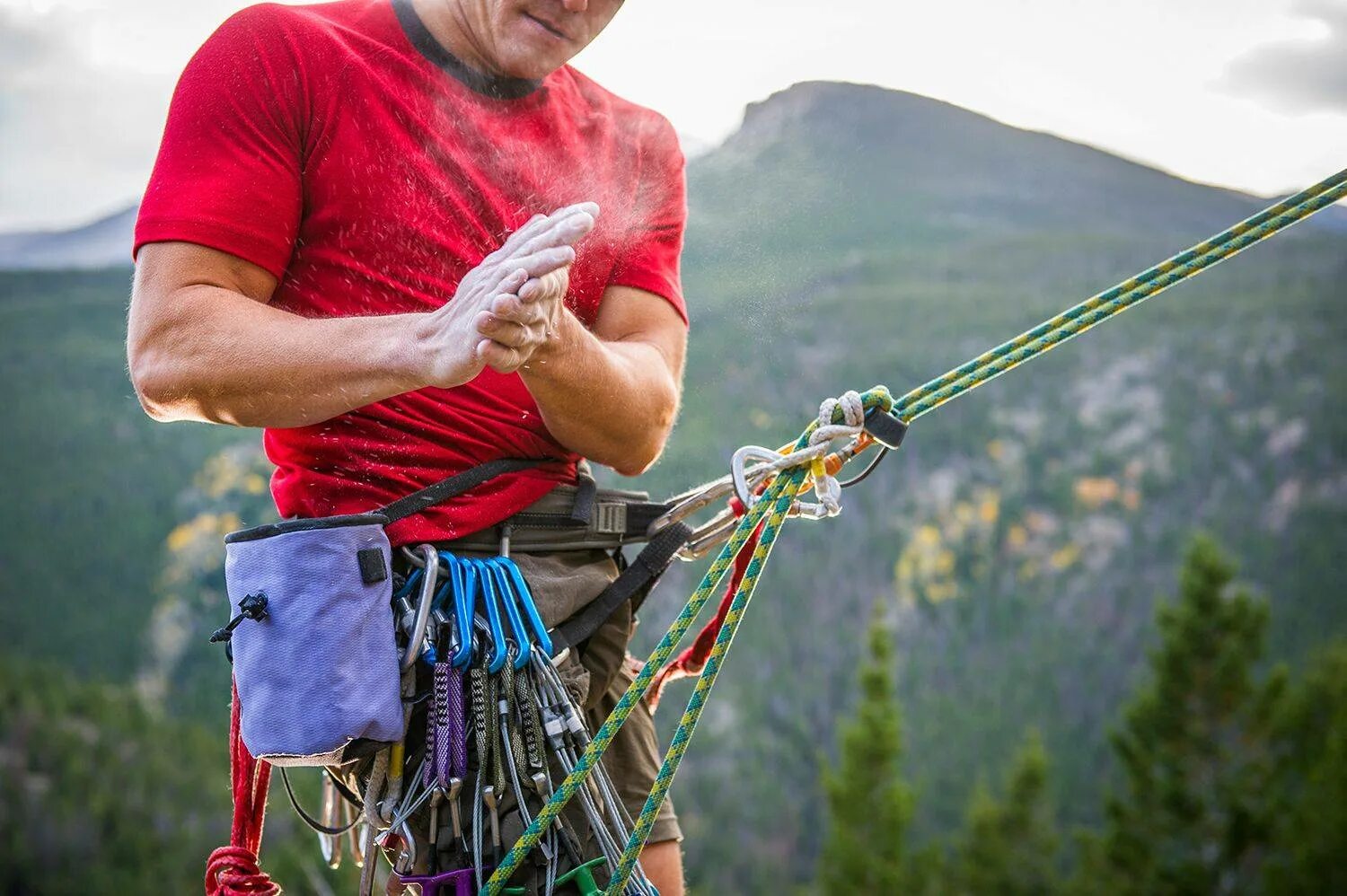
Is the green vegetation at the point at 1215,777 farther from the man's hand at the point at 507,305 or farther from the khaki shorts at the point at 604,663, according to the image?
the man's hand at the point at 507,305

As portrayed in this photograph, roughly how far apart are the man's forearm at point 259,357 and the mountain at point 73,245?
956 centimetres

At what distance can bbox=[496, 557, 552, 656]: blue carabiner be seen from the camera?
7.69 feet

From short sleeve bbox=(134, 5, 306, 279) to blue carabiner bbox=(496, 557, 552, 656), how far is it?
2.15ft

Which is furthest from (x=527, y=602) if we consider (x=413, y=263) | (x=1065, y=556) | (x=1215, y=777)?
(x=1065, y=556)

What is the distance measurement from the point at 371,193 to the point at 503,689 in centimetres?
90

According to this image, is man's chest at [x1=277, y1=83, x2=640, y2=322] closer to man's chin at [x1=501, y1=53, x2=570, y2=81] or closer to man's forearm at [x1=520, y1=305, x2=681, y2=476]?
man's chin at [x1=501, y1=53, x2=570, y2=81]

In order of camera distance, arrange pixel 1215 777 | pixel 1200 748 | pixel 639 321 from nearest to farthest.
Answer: pixel 639 321 → pixel 1215 777 → pixel 1200 748

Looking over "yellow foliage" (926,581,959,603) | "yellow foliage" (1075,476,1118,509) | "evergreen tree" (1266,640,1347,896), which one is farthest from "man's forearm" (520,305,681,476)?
"yellow foliage" (1075,476,1118,509)

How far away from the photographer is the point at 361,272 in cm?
232

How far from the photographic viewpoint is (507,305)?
73.5 inches

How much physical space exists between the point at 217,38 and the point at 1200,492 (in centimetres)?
5686

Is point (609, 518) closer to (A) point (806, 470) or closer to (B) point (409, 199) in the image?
(A) point (806, 470)

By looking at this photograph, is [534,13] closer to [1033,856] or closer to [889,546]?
[1033,856]

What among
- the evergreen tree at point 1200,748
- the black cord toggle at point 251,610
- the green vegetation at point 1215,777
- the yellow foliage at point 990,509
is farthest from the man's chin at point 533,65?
the yellow foliage at point 990,509
